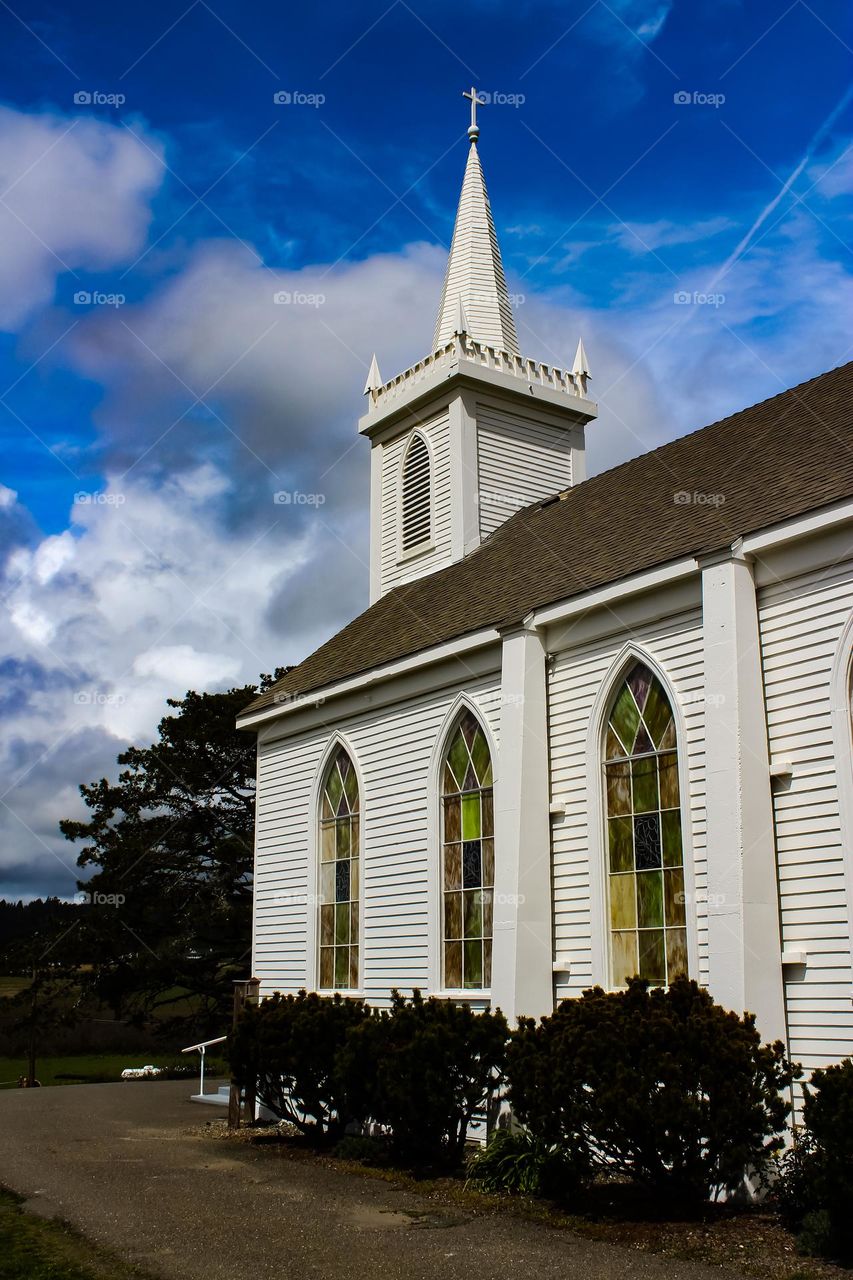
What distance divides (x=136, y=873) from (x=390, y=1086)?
2595cm

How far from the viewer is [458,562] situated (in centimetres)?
2047

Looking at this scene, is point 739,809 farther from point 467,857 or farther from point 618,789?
point 467,857

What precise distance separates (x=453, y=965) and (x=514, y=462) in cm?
1070

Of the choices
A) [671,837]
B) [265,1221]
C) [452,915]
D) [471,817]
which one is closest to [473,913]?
[452,915]

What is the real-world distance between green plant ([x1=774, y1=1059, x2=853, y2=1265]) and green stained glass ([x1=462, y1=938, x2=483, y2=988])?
622 cm

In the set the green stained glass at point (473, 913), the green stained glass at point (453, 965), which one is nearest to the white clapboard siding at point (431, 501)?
the green stained glass at point (473, 913)

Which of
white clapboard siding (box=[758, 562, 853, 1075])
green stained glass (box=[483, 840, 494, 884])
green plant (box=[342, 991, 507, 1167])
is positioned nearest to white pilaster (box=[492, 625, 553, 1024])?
green plant (box=[342, 991, 507, 1167])

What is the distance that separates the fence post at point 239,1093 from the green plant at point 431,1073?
3.33 m

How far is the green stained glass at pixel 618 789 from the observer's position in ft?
40.3

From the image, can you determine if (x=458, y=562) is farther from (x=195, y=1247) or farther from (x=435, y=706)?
(x=195, y=1247)

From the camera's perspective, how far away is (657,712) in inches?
475

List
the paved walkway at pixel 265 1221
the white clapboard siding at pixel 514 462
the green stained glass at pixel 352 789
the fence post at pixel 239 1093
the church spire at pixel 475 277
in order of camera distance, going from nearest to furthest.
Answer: the paved walkway at pixel 265 1221, the fence post at pixel 239 1093, the green stained glass at pixel 352 789, the white clapboard siding at pixel 514 462, the church spire at pixel 475 277

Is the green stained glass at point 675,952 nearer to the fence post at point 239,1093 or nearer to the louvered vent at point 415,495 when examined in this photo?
the fence post at point 239,1093

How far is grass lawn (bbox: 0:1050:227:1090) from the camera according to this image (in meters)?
29.9
